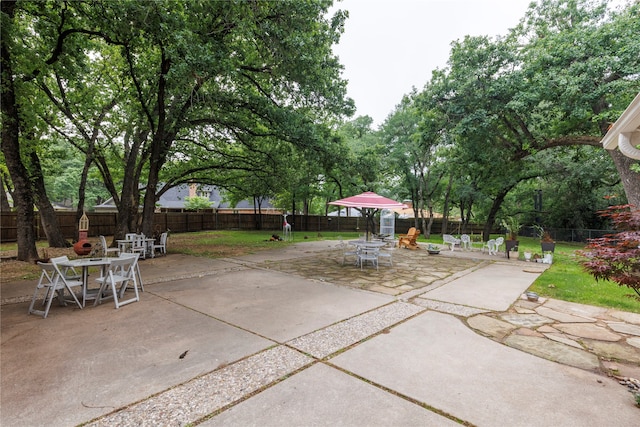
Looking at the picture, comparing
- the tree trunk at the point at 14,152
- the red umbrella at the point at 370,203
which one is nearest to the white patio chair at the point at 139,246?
the tree trunk at the point at 14,152

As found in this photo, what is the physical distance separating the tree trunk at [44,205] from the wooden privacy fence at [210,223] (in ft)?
9.61

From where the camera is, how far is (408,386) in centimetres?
234

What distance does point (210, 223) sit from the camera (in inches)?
842

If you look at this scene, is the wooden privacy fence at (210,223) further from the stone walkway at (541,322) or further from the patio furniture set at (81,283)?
the stone walkway at (541,322)

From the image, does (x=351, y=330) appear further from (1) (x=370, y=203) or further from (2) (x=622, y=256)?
(1) (x=370, y=203)

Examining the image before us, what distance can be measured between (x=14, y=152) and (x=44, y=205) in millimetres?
2780

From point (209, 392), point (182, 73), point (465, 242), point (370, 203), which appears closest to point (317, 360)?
point (209, 392)

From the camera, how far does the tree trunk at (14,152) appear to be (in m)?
6.46

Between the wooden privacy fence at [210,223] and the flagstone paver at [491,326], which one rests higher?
the wooden privacy fence at [210,223]

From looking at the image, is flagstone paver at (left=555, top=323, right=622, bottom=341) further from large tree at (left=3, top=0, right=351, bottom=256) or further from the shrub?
large tree at (left=3, top=0, right=351, bottom=256)

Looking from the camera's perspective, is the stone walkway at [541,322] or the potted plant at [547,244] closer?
the stone walkway at [541,322]

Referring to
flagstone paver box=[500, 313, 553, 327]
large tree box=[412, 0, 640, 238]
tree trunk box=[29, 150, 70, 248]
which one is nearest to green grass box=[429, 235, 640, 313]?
flagstone paver box=[500, 313, 553, 327]

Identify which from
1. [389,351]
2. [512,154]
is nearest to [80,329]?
[389,351]

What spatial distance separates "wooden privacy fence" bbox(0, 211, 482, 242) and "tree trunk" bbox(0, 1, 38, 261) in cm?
518
